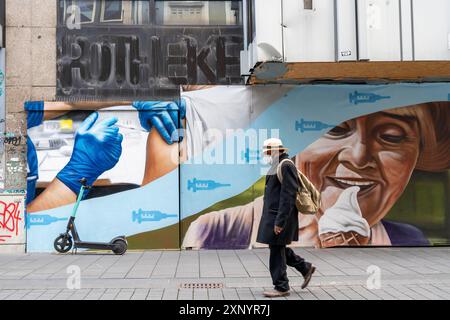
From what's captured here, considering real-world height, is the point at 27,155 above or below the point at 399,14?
below

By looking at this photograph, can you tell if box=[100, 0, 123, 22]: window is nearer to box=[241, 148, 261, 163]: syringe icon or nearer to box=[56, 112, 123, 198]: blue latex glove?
box=[56, 112, 123, 198]: blue latex glove

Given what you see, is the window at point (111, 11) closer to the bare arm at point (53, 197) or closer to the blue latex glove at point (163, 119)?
the blue latex glove at point (163, 119)

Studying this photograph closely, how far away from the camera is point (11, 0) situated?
11039 millimetres

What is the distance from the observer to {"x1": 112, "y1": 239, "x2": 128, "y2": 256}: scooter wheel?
35.0 ft

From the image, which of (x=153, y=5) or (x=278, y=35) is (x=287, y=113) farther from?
(x=153, y=5)

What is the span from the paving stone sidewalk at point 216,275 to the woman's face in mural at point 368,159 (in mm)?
1078

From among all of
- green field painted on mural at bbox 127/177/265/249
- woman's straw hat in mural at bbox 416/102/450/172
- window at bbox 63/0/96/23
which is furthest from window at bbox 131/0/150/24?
woman's straw hat in mural at bbox 416/102/450/172

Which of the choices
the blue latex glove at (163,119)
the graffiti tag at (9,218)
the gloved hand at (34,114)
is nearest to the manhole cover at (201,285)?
the blue latex glove at (163,119)

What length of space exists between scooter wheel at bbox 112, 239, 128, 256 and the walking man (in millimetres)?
4470

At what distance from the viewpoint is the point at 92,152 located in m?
10.9

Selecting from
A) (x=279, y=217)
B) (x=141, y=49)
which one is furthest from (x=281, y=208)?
(x=141, y=49)

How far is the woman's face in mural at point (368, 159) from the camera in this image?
11.2m

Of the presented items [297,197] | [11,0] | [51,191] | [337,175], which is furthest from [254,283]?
[11,0]

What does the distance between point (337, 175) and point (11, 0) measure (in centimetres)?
737
